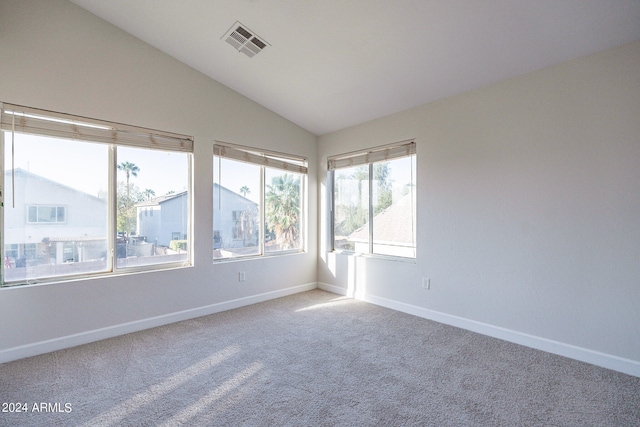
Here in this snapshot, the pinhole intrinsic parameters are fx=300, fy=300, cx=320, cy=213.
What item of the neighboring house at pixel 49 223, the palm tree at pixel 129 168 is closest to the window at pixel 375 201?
the palm tree at pixel 129 168

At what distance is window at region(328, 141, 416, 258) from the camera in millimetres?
3811

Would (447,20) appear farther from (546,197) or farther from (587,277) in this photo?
(587,277)

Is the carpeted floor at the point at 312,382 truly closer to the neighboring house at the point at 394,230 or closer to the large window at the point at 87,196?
the large window at the point at 87,196

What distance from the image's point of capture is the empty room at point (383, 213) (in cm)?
212

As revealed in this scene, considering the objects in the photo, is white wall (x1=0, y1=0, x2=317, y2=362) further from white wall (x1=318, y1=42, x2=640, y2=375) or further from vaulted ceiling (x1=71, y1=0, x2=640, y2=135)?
white wall (x1=318, y1=42, x2=640, y2=375)

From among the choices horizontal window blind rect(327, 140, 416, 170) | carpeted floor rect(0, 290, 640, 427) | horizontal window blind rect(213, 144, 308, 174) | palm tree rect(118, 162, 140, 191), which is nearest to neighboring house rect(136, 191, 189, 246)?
palm tree rect(118, 162, 140, 191)

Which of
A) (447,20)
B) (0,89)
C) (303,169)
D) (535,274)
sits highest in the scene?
(447,20)

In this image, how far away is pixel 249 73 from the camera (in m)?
3.47

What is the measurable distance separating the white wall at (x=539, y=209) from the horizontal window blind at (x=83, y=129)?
277 cm

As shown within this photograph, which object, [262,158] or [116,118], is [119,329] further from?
[262,158]

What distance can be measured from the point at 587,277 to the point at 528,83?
1788 millimetres

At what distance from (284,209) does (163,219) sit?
1720 millimetres

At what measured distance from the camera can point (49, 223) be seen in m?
2.76

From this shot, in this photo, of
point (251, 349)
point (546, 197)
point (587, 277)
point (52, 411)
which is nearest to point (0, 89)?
point (52, 411)
